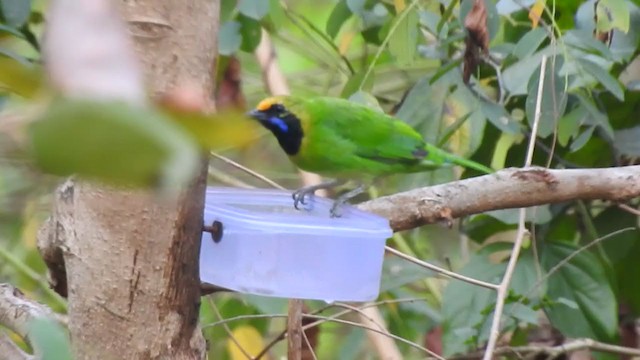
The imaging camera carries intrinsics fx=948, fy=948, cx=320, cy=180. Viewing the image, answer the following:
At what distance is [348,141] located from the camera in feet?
5.79

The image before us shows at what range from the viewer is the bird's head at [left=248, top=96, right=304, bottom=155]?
5.74 feet

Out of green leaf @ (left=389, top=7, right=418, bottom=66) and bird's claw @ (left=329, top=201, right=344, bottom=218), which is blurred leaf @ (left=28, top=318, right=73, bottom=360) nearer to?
bird's claw @ (left=329, top=201, right=344, bottom=218)

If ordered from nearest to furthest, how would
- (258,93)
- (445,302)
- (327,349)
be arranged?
1. (445,302)
2. (258,93)
3. (327,349)

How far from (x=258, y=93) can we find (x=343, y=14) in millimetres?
1005

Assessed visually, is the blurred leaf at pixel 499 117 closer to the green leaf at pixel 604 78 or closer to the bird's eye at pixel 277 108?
the green leaf at pixel 604 78

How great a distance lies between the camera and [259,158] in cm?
288

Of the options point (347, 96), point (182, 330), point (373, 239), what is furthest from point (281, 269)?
point (347, 96)

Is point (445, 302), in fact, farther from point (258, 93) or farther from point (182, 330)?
point (258, 93)

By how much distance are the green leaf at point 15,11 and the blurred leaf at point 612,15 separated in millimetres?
922

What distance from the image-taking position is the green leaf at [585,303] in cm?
174

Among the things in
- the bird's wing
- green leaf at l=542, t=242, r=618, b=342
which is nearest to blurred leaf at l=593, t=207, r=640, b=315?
green leaf at l=542, t=242, r=618, b=342

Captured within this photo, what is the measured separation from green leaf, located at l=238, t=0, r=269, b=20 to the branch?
51cm

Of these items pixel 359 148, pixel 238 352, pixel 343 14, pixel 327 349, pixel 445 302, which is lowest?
pixel 327 349

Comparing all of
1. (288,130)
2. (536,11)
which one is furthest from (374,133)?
(536,11)
